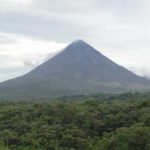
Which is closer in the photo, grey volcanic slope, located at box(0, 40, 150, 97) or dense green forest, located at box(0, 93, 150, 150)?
dense green forest, located at box(0, 93, 150, 150)

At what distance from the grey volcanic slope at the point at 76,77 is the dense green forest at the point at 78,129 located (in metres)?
54.9

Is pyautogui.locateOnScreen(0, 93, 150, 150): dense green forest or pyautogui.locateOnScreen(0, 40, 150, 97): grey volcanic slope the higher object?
pyautogui.locateOnScreen(0, 40, 150, 97): grey volcanic slope

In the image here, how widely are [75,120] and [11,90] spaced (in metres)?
65.3

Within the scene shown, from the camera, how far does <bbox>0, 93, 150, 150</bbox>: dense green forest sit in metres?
22.7

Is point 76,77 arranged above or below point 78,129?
above

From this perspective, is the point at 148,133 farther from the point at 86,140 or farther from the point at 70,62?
the point at 70,62

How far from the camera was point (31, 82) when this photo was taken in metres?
103

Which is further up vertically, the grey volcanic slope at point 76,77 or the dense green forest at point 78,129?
the grey volcanic slope at point 76,77

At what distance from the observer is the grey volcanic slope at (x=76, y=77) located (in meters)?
95.9

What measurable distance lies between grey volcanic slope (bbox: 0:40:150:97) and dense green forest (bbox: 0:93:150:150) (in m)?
A: 54.9

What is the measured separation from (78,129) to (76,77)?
283ft

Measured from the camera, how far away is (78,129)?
89.9ft

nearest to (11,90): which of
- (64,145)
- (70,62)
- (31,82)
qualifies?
(31,82)

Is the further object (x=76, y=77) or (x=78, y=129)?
(x=76, y=77)
